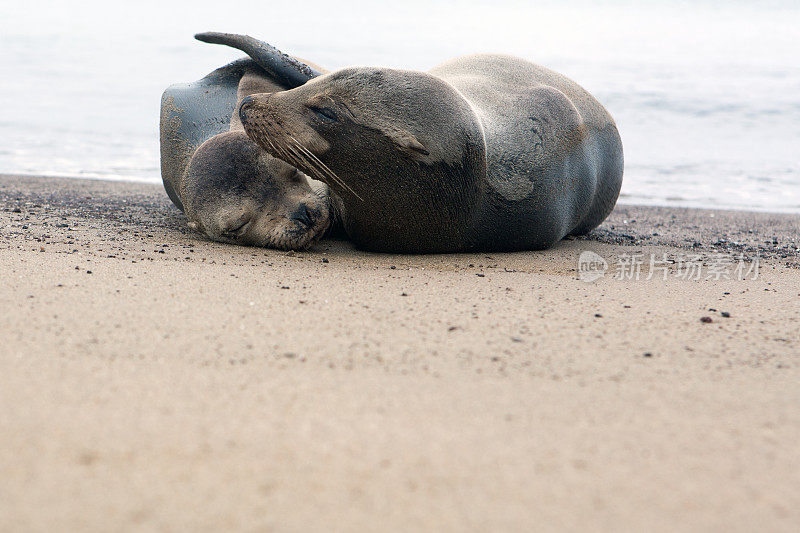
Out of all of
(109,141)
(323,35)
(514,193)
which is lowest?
(109,141)

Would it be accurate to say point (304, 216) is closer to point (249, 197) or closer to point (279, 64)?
point (249, 197)

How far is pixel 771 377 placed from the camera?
226 cm

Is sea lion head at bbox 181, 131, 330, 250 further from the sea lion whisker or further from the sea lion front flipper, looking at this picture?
the sea lion front flipper

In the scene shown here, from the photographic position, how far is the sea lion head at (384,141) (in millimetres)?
3713

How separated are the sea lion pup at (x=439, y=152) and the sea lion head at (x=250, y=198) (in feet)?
0.65

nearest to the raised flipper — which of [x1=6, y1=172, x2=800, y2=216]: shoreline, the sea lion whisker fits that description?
the sea lion whisker

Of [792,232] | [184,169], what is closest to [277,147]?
[184,169]

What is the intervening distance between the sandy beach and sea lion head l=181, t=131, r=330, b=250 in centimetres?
64

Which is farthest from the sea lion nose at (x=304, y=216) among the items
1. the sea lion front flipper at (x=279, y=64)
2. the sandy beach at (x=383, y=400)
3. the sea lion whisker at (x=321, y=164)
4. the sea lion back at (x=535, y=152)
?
the sea lion front flipper at (x=279, y=64)

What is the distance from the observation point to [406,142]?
12.1 ft

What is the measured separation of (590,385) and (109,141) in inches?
447

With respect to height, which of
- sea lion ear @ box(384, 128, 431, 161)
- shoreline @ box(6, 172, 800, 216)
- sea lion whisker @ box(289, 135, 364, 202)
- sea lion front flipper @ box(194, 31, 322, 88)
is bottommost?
shoreline @ box(6, 172, 800, 216)

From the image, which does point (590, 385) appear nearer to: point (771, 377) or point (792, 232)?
point (771, 377)

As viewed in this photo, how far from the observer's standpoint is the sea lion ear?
3686 millimetres
